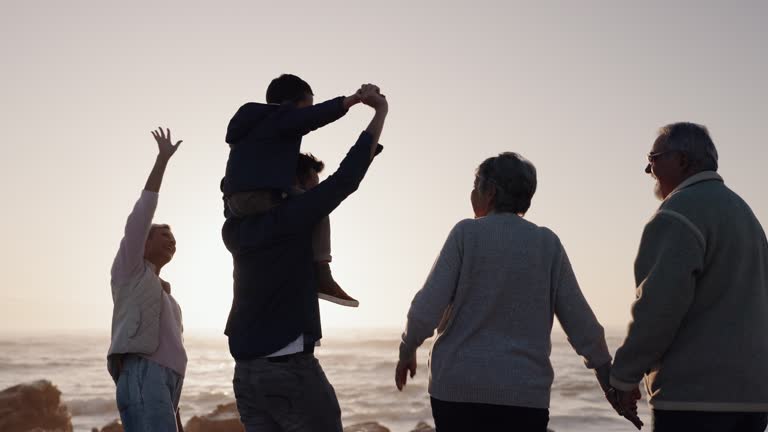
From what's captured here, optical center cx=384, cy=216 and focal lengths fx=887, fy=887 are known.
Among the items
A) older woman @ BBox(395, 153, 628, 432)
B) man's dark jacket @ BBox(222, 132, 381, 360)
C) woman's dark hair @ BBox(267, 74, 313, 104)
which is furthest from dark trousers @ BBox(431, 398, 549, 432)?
woman's dark hair @ BBox(267, 74, 313, 104)

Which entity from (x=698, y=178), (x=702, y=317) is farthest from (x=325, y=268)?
(x=698, y=178)

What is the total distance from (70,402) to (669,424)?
84.0 ft

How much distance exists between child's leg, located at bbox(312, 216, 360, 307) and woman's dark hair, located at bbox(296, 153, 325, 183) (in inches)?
11.0

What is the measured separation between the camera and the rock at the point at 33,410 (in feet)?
37.2

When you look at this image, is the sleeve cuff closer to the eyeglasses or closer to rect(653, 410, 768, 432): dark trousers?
rect(653, 410, 768, 432): dark trousers

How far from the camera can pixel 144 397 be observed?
4.12 meters

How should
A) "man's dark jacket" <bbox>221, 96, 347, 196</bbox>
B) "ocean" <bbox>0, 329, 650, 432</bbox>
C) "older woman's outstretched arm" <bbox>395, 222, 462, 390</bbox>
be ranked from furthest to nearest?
"ocean" <bbox>0, 329, 650, 432</bbox> < "older woman's outstretched arm" <bbox>395, 222, 462, 390</bbox> < "man's dark jacket" <bbox>221, 96, 347, 196</bbox>

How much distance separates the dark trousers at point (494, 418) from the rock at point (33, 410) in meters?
9.13

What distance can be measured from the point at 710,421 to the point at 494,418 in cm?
86

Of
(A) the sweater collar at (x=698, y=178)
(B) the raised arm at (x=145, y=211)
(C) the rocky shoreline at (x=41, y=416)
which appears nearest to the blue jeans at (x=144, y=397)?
(B) the raised arm at (x=145, y=211)

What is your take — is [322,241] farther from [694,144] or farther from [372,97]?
[694,144]

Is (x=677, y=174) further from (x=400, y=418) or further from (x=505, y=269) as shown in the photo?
(x=400, y=418)

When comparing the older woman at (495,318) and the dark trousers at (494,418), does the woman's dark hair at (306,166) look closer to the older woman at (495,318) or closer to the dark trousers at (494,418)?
the older woman at (495,318)

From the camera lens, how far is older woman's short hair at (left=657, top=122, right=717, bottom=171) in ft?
12.4
